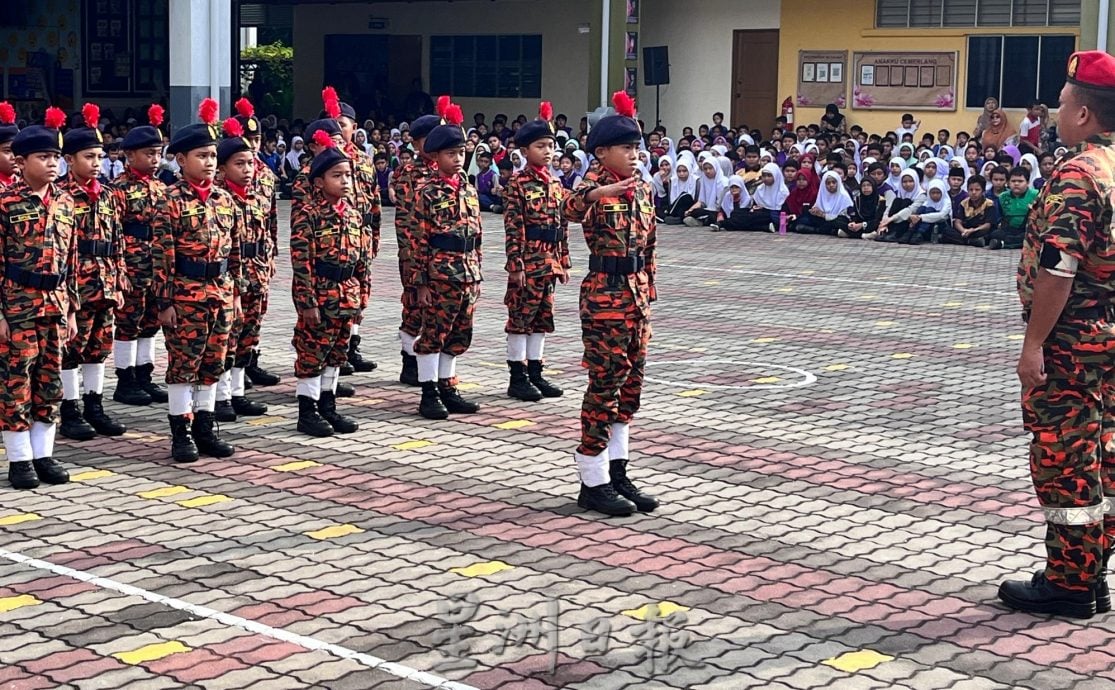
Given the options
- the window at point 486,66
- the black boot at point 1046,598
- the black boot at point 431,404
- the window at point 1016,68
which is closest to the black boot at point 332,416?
the black boot at point 431,404

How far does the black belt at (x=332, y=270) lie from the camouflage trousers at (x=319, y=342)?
0.20 meters

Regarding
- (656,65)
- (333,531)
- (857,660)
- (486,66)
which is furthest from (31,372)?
(486,66)

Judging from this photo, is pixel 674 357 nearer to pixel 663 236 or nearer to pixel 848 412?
pixel 848 412

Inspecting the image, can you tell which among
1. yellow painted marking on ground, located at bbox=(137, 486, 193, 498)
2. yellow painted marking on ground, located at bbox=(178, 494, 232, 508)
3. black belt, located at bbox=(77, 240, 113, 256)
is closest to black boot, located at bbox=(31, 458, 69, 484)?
yellow painted marking on ground, located at bbox=(137, 486, 193, 498)

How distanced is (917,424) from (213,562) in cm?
453

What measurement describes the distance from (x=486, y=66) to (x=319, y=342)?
83.3 feet

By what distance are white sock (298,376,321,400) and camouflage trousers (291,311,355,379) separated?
0.07 feet

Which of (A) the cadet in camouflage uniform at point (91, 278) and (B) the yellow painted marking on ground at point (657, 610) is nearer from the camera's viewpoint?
(B) the yellow painted marking on ground at point (657, 610)

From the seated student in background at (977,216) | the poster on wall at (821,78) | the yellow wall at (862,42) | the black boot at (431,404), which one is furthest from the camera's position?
the poster on wall at (821,78)

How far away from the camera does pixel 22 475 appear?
7309 mm

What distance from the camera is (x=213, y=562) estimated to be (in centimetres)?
620

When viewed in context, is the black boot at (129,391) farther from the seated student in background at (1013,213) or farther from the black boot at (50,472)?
the seated student in background at (1013,213)

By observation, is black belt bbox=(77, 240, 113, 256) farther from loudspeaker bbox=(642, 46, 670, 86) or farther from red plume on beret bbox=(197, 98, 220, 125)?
loudspeaker bbox=(642, 46, 670, 86)

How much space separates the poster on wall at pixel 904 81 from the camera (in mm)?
26109
